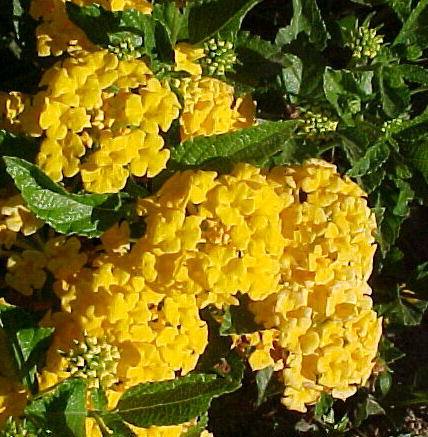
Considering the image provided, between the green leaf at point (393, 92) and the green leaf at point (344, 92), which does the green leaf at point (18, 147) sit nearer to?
the green leaf at point (344, 92)

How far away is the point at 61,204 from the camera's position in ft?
6.28

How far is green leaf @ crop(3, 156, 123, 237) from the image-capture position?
1.81 m

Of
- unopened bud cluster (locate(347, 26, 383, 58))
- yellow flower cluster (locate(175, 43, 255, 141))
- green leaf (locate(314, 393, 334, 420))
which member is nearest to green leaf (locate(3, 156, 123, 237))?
yellow flower cluster (locate(175, 43, 255, 141))

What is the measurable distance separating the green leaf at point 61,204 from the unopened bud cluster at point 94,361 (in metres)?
0.26

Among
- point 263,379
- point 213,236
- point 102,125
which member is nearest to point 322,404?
point 263,379

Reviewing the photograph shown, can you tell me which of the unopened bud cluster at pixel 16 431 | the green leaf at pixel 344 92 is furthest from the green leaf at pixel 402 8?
the unopened bud cluster at pixel 16 431

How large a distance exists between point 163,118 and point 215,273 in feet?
1.20

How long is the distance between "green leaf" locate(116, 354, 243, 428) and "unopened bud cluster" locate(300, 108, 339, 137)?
914 millimetres

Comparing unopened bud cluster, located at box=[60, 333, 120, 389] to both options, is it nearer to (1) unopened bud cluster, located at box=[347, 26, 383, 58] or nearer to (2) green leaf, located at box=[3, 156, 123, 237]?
(2) green leaf, located at box=[3, 156, 123, 237]

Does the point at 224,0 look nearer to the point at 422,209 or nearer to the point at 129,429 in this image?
the point at 129,429

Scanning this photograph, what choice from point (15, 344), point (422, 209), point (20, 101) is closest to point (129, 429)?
point (15, 344)

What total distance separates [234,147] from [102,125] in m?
0.32

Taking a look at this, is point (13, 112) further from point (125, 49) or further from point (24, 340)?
point (24, 340)

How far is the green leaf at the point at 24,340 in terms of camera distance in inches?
78.2
